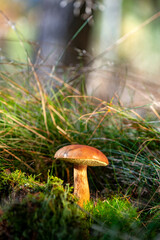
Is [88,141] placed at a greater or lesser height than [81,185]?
greater

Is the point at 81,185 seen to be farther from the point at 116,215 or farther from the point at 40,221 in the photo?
the point at 40,221

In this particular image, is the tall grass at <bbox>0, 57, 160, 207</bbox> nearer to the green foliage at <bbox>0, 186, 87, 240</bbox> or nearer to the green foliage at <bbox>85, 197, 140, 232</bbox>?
the green foliage at <bbox>85, 197, 140, 232</bbox>

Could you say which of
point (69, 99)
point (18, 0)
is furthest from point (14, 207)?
point (18, 0)

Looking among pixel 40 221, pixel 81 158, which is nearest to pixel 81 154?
pixel 81 158

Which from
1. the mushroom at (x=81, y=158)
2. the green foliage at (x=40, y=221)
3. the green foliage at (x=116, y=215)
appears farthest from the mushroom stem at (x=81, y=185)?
the green foliage at (x=40, y=221)

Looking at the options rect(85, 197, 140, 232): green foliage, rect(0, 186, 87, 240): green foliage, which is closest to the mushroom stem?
rect(85, 197, 140, 232): green foliage

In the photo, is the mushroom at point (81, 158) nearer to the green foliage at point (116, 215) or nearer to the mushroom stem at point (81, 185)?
the mushroom stem at point (81, 185)

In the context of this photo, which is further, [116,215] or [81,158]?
[81,158]

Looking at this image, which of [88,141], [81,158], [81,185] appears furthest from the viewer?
[88,141]
